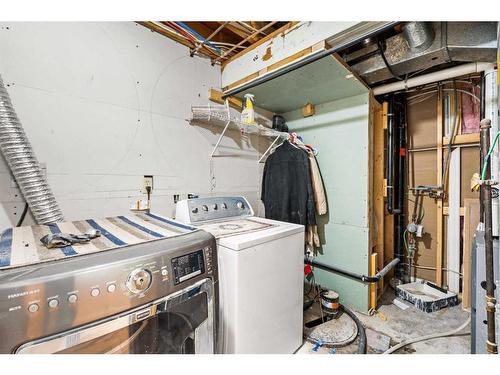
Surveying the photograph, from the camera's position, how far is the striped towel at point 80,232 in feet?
2.20

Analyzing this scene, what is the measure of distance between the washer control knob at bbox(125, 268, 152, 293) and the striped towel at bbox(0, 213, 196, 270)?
0.48 feet

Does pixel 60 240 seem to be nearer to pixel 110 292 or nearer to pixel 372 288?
pixel 110 292

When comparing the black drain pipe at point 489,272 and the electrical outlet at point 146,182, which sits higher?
the electrical outlet at point 146,182

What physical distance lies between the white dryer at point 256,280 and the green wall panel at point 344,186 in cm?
89

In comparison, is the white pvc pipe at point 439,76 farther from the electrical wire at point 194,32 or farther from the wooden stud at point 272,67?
the electrical wire at point 194,32

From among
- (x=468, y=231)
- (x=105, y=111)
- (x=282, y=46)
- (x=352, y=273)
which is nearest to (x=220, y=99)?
(x=282, y=46)

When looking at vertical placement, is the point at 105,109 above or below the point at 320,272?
above

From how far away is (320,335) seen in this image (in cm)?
169

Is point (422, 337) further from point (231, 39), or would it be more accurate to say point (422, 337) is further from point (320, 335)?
point (231, 39)

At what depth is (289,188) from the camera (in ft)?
7.22

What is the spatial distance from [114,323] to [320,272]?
213 cm

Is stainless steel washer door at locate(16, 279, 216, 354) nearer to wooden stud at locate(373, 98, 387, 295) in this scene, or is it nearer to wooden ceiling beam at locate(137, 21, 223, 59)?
wooden ceiling beam at locate(137, 21, 223, 59)

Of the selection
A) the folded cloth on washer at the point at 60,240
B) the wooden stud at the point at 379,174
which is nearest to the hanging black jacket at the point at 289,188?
the wooden stud at the point at 379,174

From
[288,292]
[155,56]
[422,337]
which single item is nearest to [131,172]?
[155,56]
